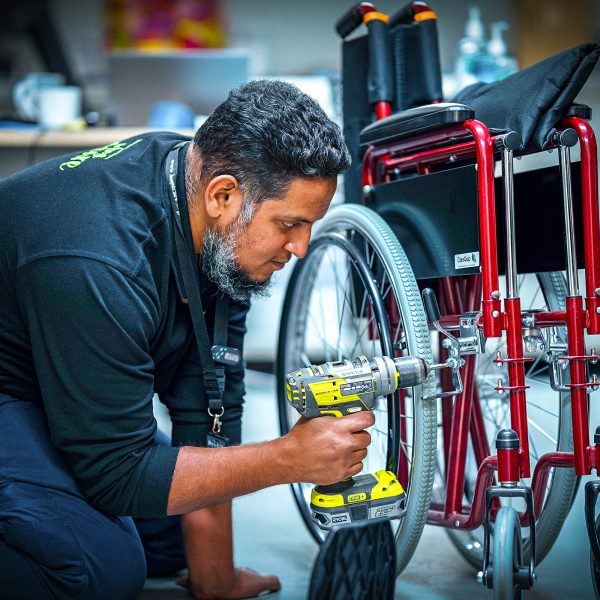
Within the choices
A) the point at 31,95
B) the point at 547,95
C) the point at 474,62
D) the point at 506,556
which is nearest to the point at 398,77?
the point at 547,95

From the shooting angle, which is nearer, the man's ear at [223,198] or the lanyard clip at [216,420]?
the man's ear at [223,198]

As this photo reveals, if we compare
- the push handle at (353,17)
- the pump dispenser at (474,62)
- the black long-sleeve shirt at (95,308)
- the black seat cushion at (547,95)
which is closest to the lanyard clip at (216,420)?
the black long-sleeve shirt at (95,308)

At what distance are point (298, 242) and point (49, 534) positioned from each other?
54cm

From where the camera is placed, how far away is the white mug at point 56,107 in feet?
9.92

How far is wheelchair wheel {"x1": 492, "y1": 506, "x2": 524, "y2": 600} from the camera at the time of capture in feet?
3.33

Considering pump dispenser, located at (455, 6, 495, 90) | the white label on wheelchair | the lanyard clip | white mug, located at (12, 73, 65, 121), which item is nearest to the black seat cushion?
the white label on wheelchair

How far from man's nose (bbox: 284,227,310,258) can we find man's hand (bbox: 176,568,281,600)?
580 mm

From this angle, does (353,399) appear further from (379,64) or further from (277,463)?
(379,64)

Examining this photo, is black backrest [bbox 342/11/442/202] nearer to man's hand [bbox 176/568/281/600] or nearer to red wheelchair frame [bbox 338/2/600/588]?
red wheelchair frame [bbox 338/2/600/588]

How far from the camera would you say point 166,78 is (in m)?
3.20

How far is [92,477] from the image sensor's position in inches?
44.5

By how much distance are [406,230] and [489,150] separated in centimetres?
29

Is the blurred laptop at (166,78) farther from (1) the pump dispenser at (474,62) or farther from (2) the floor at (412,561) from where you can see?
(2) the floor at (412,561)

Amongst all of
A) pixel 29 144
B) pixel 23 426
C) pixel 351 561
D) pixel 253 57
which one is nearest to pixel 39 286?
pixel 23 426
